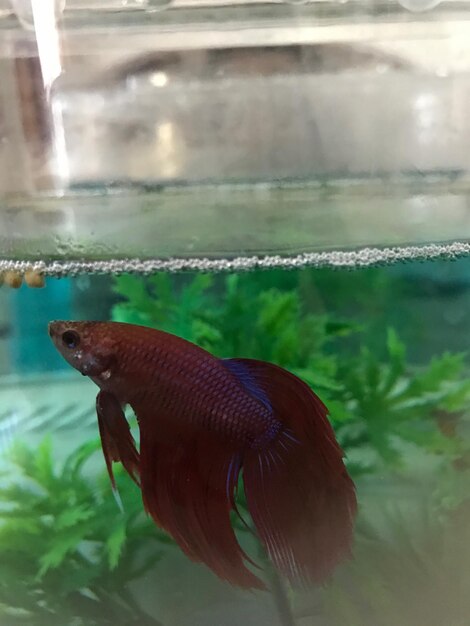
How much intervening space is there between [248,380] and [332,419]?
0.32 feet

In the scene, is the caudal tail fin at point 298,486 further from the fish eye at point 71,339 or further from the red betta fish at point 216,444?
the fish eye at point 71,339

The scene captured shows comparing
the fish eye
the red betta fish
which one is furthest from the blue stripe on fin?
the fish eye

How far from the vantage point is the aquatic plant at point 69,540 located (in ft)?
1.86

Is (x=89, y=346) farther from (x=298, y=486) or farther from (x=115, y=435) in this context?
(x=298, y=486)

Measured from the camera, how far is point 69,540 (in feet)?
1.90

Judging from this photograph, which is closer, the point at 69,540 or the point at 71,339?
the point at 71,339

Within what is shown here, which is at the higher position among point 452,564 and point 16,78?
point 16,78

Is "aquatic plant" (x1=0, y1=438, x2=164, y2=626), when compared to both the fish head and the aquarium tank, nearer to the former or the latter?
the aquarium tank

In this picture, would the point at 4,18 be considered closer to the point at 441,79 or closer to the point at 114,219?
the point at 114,219

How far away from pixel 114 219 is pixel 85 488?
28 cm

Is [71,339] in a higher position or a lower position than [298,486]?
higher

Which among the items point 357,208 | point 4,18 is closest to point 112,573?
point 357,208

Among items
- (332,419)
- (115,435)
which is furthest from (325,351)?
(115,435)

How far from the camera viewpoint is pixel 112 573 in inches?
23.3
